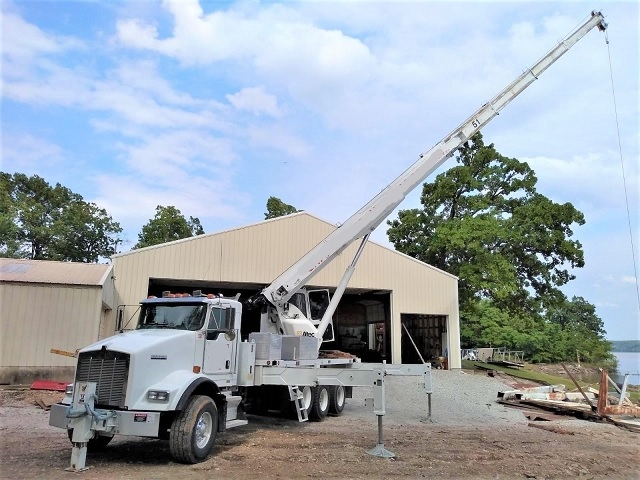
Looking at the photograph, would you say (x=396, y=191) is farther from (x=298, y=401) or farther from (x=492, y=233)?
(x=492, y=233)

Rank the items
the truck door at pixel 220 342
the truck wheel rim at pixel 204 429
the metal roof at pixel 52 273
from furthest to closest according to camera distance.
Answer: the metal roof at pixel 52 273
the truck door at pixel 220 342
the truck wheel rim at pixel 204 429

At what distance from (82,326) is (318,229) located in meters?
11.2

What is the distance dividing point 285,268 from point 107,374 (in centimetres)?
1521

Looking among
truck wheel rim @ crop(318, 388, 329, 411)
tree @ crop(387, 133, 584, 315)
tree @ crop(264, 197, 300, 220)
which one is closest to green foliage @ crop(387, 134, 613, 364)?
tree @ crop(387, 133, 584, 315)

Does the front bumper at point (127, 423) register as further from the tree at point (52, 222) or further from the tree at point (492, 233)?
the tree at point (52, 222)

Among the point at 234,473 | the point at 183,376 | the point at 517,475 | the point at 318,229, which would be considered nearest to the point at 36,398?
the point at 183,376

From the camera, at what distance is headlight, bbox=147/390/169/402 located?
7.26m

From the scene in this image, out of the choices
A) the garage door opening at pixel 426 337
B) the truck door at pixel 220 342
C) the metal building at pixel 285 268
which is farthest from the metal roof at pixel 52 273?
the garage door opening at pixel 426 337

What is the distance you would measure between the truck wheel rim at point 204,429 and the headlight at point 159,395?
0.74 meters

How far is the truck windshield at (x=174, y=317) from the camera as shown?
8781 mm

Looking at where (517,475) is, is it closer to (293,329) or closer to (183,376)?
(183,376)

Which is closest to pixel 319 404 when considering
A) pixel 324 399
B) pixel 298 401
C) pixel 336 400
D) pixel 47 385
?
pixel 324 399

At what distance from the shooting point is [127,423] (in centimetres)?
705

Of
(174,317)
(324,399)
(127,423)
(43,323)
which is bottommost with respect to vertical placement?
(324,399)
